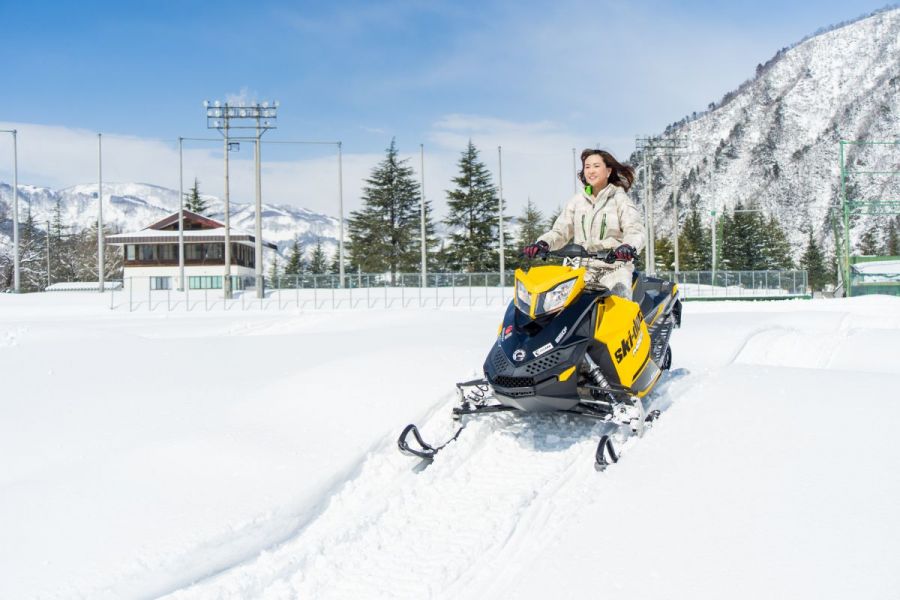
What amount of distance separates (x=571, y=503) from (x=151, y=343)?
7.28m

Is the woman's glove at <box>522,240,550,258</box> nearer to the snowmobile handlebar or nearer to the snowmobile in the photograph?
the snowmobile

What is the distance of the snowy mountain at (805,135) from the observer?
153 meters

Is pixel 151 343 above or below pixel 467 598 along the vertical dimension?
above

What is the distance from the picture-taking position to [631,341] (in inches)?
225

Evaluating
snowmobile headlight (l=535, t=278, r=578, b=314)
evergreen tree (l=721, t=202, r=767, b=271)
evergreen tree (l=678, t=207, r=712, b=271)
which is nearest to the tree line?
evergreen tree (l=678, t=207, r=712, b=271)

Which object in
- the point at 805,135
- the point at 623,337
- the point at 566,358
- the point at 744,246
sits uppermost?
the point at 805,135

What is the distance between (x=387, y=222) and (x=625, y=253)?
5866 cm

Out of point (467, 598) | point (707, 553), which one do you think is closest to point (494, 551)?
point (467, 598)

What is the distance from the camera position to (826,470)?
4328 mm

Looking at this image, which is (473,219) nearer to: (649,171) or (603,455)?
(649,171)

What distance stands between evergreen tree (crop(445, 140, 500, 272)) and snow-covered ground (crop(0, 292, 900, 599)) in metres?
52.3

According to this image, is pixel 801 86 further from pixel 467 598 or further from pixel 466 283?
pixel 467 598

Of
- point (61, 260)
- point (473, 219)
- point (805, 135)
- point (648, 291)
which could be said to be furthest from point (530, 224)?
point (805, 135)

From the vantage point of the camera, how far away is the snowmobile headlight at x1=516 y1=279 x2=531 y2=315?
17.5 ft
